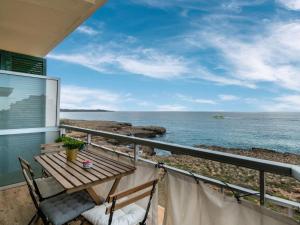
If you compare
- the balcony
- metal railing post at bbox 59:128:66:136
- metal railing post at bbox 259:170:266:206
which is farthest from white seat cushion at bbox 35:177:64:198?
metal railing post at bbox 259:170:266:206

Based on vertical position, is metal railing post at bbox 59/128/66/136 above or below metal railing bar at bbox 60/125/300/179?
below

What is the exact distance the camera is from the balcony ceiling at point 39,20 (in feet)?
9.18

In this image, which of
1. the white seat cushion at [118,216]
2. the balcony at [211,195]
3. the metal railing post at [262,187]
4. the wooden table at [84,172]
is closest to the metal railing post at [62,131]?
the wooden table at [84,172]

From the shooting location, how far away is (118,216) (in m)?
1.70

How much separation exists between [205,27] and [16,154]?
1469 centimetres

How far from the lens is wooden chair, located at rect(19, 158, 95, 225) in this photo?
1692 mm

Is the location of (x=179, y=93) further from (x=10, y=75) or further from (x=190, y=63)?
(x=10, y=75)

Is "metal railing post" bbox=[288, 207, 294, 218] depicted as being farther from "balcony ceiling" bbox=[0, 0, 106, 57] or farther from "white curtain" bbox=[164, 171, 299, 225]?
"balcony ceiling" bbox=[0, 0, 106, 57]

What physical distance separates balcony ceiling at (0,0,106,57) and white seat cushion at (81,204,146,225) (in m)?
2.51

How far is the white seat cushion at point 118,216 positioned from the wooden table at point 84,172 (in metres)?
0.20

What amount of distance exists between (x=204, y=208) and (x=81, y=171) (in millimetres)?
1129

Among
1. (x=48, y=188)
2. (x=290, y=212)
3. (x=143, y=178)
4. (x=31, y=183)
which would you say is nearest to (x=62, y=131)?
(x=48, y=188)

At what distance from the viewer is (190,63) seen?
83.5 feet

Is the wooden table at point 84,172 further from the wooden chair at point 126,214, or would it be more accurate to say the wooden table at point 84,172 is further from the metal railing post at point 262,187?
the metal railing post at point 262,187
